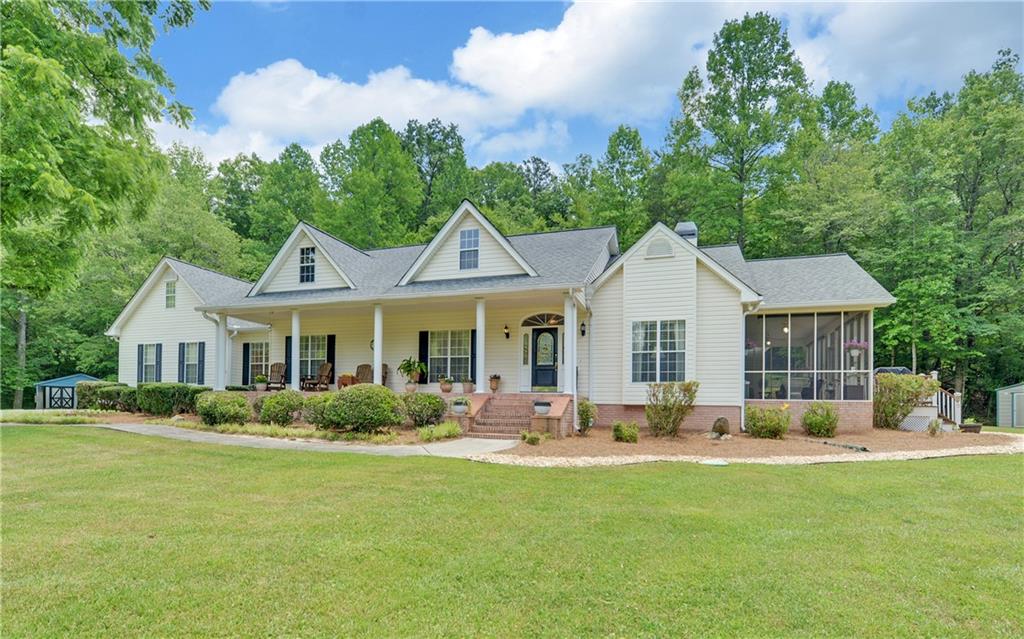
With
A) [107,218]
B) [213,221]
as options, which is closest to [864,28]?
[107,218]

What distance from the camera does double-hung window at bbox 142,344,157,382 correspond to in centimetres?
2205

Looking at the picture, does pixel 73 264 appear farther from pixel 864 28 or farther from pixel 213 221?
pixel 213 221

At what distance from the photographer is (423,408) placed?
13188mm

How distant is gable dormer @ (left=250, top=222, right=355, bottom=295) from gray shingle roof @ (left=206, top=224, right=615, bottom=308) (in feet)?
0.64

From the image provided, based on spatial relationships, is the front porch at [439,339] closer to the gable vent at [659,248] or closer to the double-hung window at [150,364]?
the gable vent at [659,248]

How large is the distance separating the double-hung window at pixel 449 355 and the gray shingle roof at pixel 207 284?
856 cm

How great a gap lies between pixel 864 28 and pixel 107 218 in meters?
19.1

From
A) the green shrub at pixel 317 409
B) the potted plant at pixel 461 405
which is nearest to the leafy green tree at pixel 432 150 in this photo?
the green shrub at pixel 317 409

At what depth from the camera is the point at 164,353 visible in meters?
21.9

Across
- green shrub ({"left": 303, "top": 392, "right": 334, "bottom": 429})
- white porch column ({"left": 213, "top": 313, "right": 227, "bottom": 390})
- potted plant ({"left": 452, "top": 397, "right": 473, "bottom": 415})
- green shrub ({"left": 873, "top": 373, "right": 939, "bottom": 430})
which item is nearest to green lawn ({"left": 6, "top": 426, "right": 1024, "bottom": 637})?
green shrub ({"left": 303, "top": 392, "right": 334, "bottom": 429})

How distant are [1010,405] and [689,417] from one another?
18.3 metres

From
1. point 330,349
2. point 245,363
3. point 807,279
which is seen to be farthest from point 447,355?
point 807,279

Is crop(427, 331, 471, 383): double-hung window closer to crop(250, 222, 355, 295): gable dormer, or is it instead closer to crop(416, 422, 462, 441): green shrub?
crop(250, 222, 355, 295): gable dormer

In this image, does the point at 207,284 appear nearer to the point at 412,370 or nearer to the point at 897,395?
the point at 412,370
